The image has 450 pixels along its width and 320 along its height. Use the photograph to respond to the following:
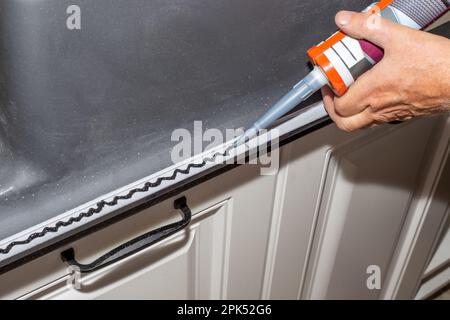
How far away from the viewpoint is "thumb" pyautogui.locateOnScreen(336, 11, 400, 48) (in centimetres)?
53

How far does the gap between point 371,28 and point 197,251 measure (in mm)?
364

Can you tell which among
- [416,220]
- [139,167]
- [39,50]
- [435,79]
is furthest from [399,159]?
[39,50]

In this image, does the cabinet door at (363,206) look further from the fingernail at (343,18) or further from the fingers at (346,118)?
the fingernail at (343,18)

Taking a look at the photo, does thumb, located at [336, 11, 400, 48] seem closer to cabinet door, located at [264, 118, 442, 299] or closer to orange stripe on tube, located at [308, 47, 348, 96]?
orange stripe on tube, located at [308, 47, 348, 96]

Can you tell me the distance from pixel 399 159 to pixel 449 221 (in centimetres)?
43

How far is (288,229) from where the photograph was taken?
0.82 meters

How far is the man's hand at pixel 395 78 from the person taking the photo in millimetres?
535

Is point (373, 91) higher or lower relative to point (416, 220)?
lower

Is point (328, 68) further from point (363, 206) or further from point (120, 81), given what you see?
point (363, 206)

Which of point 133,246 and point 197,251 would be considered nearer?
point 133,246

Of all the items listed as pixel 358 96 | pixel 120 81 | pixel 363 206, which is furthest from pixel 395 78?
Result: pixel 363 206

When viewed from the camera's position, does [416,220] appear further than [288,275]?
Yes

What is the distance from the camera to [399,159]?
2.93 feet
